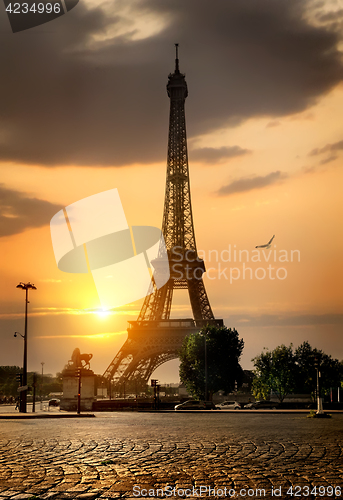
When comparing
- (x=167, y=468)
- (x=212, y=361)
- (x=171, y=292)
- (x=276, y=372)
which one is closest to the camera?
(x=167, y=468)

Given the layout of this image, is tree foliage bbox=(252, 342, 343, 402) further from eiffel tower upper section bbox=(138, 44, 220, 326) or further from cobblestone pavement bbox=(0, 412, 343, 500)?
cobblestone pavement bbox=(0, 412, 343, 500)

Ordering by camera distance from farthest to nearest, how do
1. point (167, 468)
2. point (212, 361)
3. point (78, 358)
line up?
1. point (212, 361)
2. point (78, 358)
3. point (167, 468)

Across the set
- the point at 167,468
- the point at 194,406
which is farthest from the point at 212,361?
the point at 167,468

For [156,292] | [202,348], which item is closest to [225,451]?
[202,348]

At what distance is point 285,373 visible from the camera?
7800 cm

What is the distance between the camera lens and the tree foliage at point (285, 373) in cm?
7812

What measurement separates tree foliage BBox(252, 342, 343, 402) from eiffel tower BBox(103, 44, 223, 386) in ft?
31.0

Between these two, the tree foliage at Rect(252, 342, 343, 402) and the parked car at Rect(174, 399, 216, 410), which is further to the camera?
the tree foliage at Rect(252, 342, 343, 402)

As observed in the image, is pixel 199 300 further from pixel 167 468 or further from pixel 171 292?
pixel 167 468

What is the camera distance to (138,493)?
8.51 m

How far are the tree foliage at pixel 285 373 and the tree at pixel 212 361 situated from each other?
18.2ft

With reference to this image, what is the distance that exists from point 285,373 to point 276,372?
127cm

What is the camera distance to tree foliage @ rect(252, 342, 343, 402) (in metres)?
78.1

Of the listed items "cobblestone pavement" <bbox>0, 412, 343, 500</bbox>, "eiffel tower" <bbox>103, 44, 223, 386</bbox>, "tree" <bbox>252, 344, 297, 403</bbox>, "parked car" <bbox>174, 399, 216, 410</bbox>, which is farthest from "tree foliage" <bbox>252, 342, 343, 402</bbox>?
"cobblestone pavement" <bbox>0, 412, 343, 500</bbox>
